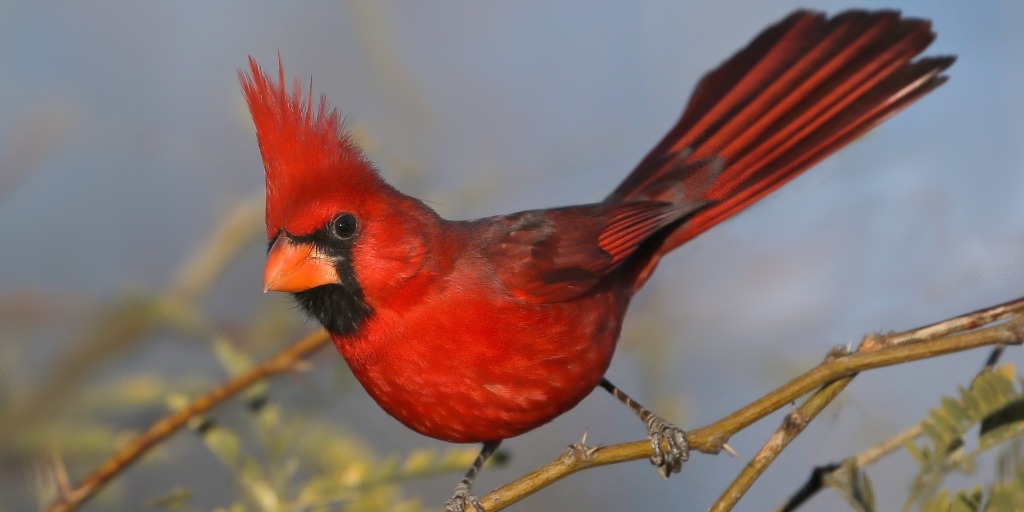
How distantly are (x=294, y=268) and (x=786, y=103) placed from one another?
75 cm

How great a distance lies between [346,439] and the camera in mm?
1653

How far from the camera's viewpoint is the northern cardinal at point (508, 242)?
1323mm

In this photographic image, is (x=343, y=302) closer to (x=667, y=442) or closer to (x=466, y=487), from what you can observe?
(x=466, y=487)

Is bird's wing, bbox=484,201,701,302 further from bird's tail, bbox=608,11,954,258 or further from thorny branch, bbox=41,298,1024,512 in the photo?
thorny branch, bbox=41,298,1024,512

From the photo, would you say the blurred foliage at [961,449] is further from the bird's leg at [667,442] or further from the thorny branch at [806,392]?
the bird's leg at [667,442]

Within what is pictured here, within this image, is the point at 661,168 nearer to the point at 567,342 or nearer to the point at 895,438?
the point at 567,342

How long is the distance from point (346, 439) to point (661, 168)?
68cm

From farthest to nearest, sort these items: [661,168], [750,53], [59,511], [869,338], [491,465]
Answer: [661,168]
[750,53]
[491,465]
[59,511]
[869,338]

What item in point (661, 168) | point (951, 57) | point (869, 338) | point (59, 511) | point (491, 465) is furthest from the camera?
point (661, 168)

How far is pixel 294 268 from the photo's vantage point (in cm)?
133

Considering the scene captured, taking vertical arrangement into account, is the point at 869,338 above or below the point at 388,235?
below

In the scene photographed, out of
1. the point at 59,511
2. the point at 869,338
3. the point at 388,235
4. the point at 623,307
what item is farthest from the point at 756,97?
the point at 59,511

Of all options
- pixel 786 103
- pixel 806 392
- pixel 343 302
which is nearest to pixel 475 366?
pixel 343 302

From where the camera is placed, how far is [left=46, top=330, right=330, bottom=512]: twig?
1.28m
